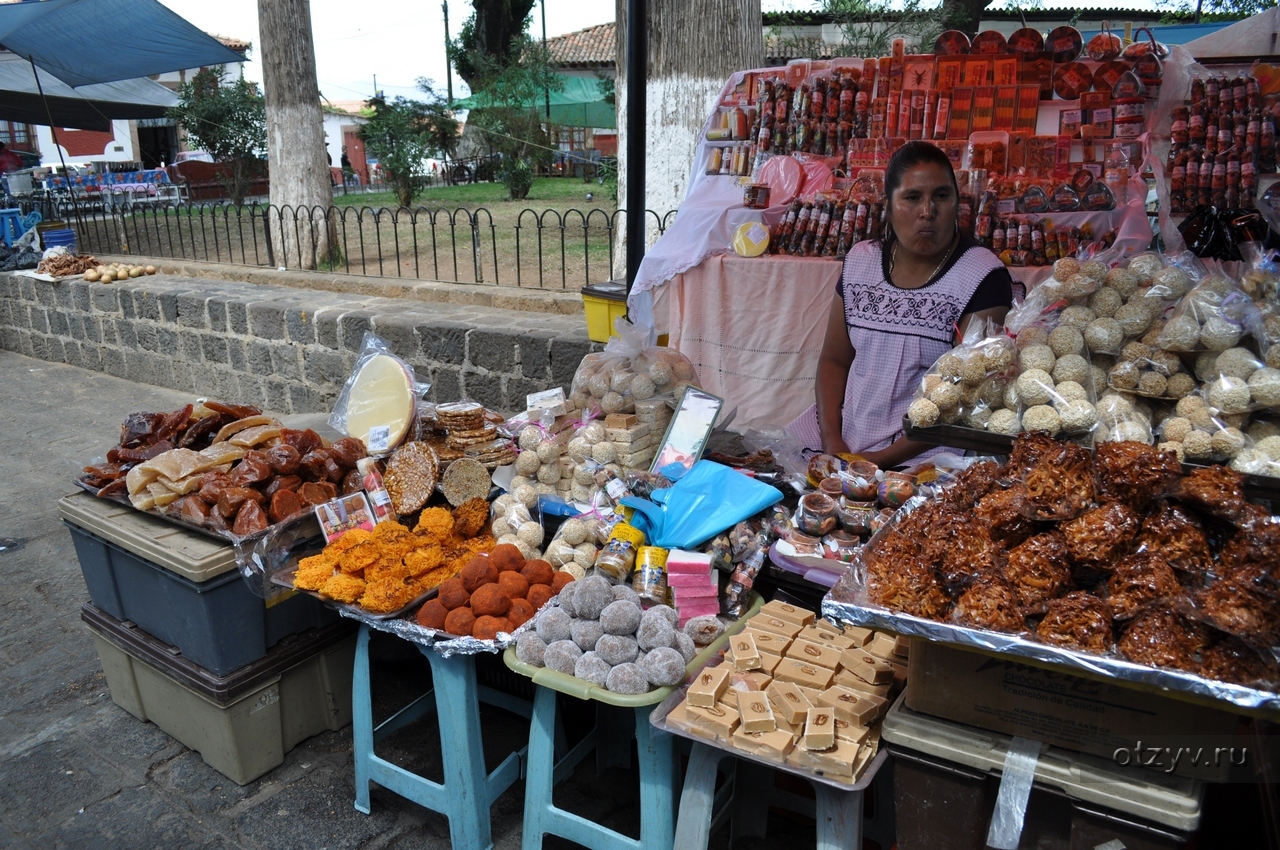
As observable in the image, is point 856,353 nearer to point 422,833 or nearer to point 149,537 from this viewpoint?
point 422,833

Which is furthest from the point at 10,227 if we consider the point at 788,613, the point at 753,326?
the point at 788,613

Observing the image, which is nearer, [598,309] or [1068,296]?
[1068,296]

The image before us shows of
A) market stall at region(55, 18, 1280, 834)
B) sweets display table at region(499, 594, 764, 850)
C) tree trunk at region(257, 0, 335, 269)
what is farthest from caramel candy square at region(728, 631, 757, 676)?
tree trunk at region(257, 0, 335, 269)

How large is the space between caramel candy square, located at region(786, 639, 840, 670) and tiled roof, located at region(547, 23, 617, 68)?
103 ft

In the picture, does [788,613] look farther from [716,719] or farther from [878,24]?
[878,24]

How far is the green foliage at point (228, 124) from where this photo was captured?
15805mm

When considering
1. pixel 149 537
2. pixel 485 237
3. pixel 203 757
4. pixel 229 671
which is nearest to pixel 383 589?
pixel 229 671

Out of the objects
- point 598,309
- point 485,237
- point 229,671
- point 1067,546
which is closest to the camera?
point 1067,546

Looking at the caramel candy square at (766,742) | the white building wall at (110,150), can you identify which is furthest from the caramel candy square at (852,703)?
the white building wall at (110,150)

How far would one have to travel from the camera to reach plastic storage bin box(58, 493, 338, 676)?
8.66 feet

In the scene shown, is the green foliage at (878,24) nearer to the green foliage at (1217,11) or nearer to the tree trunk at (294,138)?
the green foliage at (1217,11)

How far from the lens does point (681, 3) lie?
16.4ft

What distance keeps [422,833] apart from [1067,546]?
6.86 ft

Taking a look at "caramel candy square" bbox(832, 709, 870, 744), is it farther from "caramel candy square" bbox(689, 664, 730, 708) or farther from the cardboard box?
"caramel candy square" bbox(689, 664, 730, 708)
